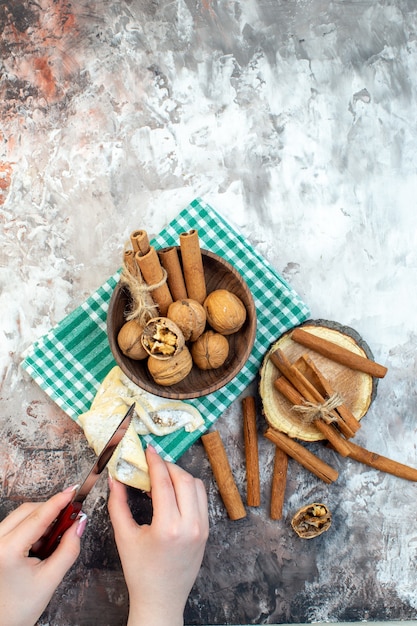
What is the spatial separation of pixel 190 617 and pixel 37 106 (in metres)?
1.21

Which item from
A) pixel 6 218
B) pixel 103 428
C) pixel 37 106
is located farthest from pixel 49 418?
pixel 37 106

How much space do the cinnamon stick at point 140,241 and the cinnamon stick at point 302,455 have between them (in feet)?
1.61

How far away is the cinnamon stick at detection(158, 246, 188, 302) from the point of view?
108cm

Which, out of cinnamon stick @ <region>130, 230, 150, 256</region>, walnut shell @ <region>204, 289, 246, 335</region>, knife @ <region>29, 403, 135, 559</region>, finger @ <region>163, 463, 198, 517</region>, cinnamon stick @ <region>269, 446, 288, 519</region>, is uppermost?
cinnamon stick @ <region>130, 230, 150, 256</region>

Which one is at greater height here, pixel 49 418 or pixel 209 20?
pixel 209 20

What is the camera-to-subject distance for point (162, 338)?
40.2 inches

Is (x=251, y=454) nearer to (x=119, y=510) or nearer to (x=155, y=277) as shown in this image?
(x=119, y=510)

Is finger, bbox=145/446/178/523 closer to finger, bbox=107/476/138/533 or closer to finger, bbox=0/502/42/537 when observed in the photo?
finger, bbox=107/476/138/533

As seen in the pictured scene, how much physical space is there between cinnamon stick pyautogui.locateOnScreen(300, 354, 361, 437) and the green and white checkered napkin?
0.36ft

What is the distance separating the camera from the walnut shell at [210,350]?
3.57 feet

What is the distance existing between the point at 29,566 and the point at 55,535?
84mm

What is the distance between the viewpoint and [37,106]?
52.0 inches

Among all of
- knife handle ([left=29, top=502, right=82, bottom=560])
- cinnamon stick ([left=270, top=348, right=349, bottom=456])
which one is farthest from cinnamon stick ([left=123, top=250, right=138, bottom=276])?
knife handle ([left=29, top=502, right=82, bottom=560])

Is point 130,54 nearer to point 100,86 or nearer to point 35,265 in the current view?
point 100,86
